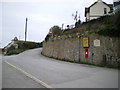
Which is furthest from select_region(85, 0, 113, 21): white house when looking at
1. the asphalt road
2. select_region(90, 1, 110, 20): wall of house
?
the asphalt road

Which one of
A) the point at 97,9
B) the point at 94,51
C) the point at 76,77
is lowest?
the point at 76,77

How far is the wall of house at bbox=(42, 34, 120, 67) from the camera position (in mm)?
14461

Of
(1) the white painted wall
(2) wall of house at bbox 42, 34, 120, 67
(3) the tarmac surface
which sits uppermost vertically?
(1) the white painted wall

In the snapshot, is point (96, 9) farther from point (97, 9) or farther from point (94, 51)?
point (94, 51)

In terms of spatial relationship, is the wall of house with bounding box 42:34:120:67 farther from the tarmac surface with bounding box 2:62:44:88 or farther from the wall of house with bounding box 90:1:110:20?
the wall of house with bounding box 90:1:110:20

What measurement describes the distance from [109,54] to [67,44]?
8.99 m

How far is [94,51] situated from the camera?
16.9 m

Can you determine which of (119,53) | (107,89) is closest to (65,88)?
(107,89)

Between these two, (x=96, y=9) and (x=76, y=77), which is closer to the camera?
(x=76, y=77)

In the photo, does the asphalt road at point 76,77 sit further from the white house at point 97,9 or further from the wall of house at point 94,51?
the white house at point 97,9

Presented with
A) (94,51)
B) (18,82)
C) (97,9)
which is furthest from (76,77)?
(97,9)

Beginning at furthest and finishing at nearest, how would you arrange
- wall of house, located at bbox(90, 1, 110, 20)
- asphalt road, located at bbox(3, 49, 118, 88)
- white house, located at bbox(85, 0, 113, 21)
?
wall of house, located at bbox(90, 1, 110, 20)
white house, located at bbox(85, 0, 113, 21)
asphalt road, located at bbox(3, 49, 118, 88)

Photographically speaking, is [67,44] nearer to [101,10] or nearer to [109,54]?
[109,54]

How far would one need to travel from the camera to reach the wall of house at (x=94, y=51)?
1446 centimetres
